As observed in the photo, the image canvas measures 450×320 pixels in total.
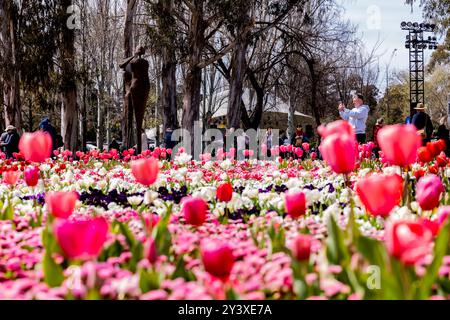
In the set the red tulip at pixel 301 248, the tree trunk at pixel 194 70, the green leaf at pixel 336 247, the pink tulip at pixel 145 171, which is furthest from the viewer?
the tree trunk at pixel 194 70

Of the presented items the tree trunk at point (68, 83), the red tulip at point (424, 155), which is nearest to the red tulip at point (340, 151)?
the red tulip at point (424, 155)

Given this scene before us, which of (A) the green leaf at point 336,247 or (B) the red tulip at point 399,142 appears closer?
(A) the green leaf at point 336,247

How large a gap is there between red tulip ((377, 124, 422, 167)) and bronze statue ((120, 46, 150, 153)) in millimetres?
11833

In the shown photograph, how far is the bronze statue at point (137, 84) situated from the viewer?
13477 mm

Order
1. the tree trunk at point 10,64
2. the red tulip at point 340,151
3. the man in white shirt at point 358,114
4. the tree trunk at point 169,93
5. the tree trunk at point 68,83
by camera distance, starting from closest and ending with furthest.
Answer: the red tulip at point 340,151, the man in white shirt at point 358,114, the tree trunk at point 10,64, the tree trunk at point 68,83, the tree trunk at point 169,93

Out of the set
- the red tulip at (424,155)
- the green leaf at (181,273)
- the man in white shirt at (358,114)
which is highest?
the man in white shirt at (358,114)

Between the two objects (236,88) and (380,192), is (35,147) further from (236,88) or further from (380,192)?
(236,88)

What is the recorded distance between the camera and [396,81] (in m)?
58.9

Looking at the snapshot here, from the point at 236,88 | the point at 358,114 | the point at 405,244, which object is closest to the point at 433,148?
the point at 405,244

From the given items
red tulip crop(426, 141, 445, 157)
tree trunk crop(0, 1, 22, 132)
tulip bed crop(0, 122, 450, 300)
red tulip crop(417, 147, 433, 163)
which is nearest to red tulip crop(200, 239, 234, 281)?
tulip bed crop(0, 122, 450, 300)

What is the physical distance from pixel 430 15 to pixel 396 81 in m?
41.6

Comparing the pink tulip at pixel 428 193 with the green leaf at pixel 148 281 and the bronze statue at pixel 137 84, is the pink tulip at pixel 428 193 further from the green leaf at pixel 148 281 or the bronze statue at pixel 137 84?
the bronze statue at pixel 137 84

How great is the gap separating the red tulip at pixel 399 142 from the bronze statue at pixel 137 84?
11.8 m
